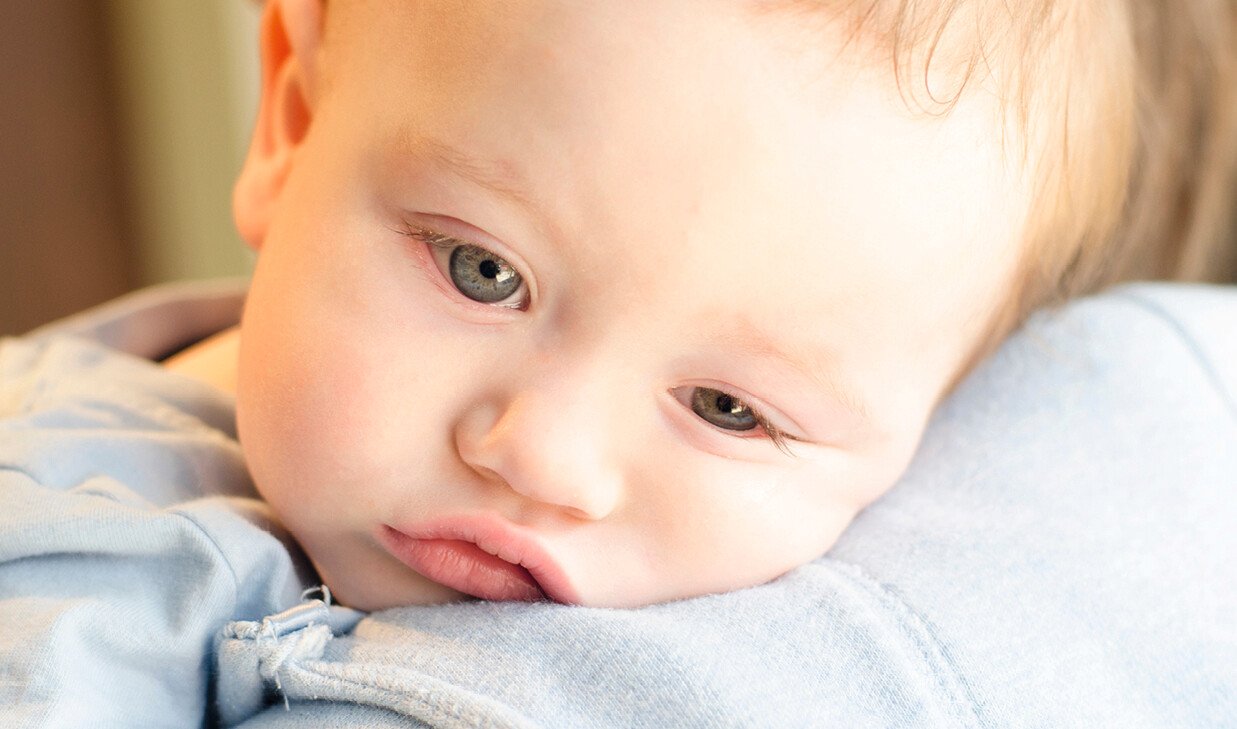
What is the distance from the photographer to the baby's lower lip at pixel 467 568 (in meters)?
0.66

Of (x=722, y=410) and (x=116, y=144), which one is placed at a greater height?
(x=722, y=410)

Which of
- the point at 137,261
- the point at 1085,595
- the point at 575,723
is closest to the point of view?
the point at 575,723

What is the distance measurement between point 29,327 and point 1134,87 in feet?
5.95

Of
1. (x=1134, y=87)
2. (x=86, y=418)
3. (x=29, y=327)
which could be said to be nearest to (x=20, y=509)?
(x=86, y=418)

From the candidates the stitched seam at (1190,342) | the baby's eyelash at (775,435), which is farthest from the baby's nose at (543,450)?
the stitched seam at (1190,342)

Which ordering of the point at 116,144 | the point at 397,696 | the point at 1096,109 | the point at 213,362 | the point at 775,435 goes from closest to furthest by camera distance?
the point at 397,696 < the point at 775,435 < the point at 1096,109 < the point at 213,362 < the point at 116,144

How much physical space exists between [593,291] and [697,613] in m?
0.19

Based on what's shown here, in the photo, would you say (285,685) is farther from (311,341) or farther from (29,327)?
(29,327)

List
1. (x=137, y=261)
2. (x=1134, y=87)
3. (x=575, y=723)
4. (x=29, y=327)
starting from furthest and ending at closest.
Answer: (x=137, y=261) < (x=29, y=327) < (x=1134, y=87) < (x=575, y=723)

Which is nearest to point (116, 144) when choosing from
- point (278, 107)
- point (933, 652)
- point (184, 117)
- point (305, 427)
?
point (184, 117)

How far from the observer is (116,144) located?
2.14 metres

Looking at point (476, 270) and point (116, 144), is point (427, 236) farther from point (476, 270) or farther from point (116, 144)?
point (116, 144)

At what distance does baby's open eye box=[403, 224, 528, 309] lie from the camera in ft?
2.09

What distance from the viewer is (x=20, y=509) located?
2.03 feet
